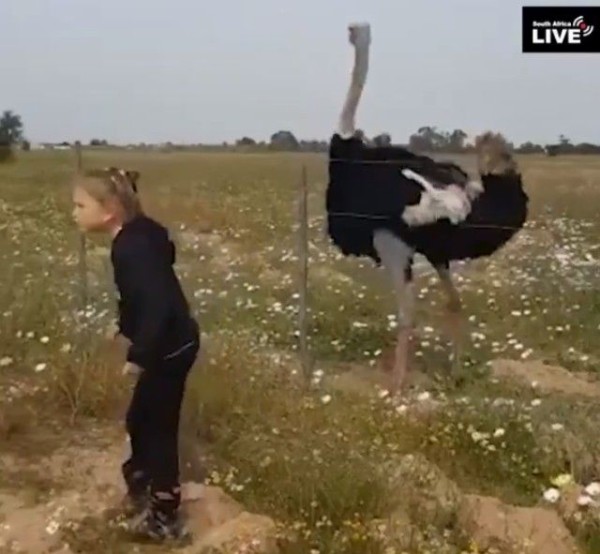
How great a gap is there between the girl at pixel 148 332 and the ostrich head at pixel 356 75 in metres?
2.48

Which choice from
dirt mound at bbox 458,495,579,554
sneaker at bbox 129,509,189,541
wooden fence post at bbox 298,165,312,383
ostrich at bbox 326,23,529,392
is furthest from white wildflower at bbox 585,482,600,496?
wooden fence post at bbox 298,165,312,383

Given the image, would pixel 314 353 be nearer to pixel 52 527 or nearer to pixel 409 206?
pixel 409 206

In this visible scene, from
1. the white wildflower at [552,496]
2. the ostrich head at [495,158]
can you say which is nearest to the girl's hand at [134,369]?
the white wildflower at [552,496]

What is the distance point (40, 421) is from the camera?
5.98m

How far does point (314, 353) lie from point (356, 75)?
1.70 metres

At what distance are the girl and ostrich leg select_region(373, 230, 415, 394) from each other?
2405 mm

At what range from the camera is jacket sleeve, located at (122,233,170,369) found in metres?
4.45

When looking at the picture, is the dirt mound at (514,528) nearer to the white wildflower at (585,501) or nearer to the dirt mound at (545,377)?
the white wildflower at (585,501)

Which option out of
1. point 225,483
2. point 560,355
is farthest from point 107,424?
point 560,355

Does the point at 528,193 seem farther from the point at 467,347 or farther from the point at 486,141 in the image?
the point at 467,347

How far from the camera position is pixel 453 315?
7.59 meters

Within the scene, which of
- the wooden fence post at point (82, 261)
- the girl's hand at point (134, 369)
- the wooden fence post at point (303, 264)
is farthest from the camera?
the wooden fence post at point (82, 261)

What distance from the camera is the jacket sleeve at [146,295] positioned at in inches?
175

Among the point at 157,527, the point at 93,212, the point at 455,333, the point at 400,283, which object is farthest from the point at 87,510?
the point at 455,333
